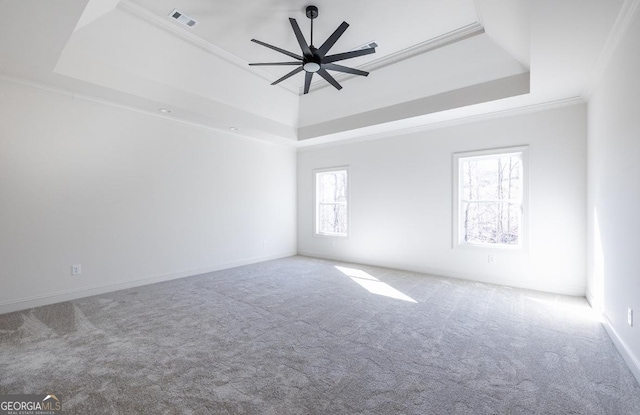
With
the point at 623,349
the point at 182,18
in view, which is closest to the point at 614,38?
the point at 623,349

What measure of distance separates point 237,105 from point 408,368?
14.9ft

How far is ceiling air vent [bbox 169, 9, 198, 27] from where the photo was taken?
10.6 ft

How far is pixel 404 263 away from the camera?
541cm

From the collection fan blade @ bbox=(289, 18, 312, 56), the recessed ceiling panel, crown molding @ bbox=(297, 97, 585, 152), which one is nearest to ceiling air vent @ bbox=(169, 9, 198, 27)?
the recessed ceiling panel

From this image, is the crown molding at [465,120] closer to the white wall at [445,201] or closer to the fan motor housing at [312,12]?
the white wall at [445,201]

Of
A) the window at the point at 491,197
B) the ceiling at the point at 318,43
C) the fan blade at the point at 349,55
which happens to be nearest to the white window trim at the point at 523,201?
the window at the point at 491,197

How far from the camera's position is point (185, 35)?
3623mm

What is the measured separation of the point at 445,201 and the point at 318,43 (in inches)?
127

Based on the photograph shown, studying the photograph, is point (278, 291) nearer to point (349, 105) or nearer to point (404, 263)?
point (404, 263)

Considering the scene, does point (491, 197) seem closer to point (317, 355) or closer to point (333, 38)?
point (333, 38)

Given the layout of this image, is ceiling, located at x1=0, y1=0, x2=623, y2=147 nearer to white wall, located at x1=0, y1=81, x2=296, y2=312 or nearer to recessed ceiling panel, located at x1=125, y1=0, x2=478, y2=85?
recessed ceiling panel, located at x1=125, y1=0, x2=478, y2=85

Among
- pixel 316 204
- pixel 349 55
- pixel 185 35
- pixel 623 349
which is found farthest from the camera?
pixel 316 204

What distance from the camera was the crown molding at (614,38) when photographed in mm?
2141

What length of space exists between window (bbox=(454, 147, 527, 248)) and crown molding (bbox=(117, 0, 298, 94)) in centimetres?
365
